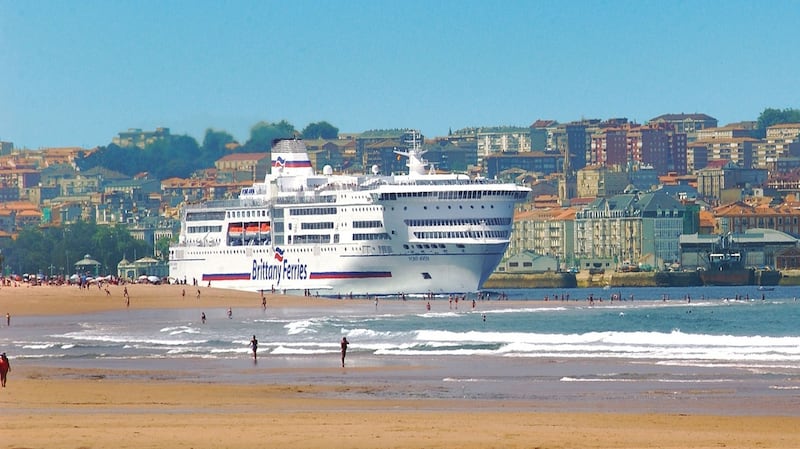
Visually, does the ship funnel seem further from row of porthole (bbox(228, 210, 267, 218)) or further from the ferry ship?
row of porthole (bbox(228, 210, 267, 218))

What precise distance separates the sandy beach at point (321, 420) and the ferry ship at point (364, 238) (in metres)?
54.6

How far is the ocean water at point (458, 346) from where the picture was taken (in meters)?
35.1

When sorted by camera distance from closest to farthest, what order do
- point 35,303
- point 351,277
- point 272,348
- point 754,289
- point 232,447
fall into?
1. point 232,447
2. point 272,348
3. point 35,303
4. point 351,277
5. point 754,289

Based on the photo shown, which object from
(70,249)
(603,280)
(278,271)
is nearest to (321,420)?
(278,271)

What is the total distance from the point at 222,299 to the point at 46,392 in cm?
4890

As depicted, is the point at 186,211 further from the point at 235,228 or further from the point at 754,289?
the point at 754,289

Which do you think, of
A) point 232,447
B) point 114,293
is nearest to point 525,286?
point 114,293

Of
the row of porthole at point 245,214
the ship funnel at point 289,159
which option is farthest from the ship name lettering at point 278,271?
the ship funnel at point 289,159

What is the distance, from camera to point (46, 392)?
32125 millimetres

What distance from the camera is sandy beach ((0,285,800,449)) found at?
2403 centimetres

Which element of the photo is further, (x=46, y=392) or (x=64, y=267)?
(x=64, y=267)

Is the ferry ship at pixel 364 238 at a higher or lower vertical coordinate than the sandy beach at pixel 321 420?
higher

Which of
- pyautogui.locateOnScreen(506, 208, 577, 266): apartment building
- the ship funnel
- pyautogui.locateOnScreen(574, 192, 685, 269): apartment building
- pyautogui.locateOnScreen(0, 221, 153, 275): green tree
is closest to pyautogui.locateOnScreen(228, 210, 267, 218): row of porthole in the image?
the ship funnel

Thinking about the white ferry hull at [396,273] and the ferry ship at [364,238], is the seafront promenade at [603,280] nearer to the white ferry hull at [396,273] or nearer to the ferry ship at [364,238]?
the ferry ship at [364,238]
